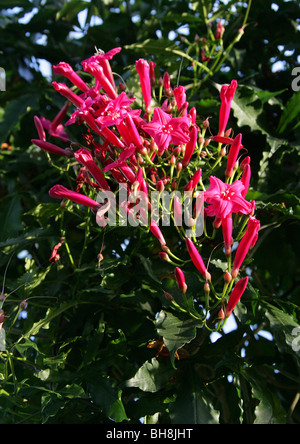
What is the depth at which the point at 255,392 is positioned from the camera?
4.19ft

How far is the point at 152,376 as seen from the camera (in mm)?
1205

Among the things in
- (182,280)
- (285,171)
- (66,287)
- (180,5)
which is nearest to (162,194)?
(182,280)

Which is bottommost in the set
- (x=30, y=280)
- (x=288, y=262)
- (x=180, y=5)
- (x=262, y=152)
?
(x=288, y=262)

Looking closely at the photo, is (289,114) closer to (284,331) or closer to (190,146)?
(190,146)

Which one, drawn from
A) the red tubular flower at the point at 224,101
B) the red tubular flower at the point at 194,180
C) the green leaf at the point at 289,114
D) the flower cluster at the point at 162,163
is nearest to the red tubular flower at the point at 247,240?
the flower cluster at the point at 162,163

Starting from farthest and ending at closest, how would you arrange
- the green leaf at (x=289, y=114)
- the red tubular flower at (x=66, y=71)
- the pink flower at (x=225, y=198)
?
the green leaf at (x=289, y=114), the red tubular flower at (x=66, y=71), the pink flower at (x=225, y=198)

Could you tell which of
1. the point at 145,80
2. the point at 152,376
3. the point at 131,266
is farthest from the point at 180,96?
the point at 152,376

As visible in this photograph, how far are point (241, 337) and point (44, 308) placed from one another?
1.79ft

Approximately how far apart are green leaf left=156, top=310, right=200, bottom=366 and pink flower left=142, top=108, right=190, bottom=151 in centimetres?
36

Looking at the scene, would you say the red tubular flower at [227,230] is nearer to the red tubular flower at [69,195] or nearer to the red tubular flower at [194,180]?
the red tubular flower at [194,180]

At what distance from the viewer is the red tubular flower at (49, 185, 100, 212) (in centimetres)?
118

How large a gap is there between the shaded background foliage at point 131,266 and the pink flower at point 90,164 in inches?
6.1

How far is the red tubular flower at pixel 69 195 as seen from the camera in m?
1.18

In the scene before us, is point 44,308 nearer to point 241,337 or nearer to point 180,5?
point 241,337
